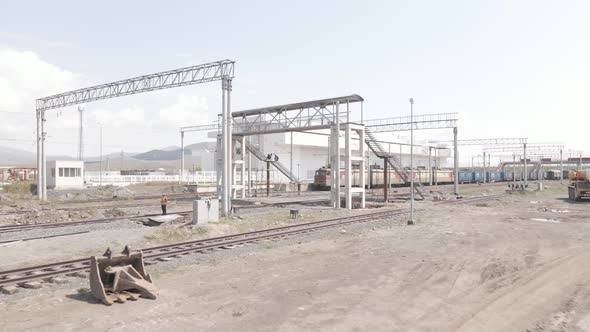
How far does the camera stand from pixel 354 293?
975 cm

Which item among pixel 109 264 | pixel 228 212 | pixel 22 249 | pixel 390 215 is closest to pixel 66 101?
pixel 228 212

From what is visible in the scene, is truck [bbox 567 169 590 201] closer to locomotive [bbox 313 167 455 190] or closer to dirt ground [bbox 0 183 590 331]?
locomotive [bbox 313 167 455 190]

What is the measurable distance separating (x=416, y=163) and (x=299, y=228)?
307 ft

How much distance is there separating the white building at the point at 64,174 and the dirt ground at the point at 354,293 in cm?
4243

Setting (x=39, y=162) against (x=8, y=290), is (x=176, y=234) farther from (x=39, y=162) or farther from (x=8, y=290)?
(x=39, y=162)

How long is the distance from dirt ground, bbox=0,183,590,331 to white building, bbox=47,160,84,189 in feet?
139

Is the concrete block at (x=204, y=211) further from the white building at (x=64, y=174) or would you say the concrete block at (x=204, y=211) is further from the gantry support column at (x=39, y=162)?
the white building at (x=64, y=174)

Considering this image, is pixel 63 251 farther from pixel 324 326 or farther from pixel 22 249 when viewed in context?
pixel 324 326

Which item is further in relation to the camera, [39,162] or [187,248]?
[39,162]

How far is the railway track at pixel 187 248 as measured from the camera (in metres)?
11.0

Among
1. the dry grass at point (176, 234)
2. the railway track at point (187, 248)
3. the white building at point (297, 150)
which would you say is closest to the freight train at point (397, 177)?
the white building at point (297, 150)

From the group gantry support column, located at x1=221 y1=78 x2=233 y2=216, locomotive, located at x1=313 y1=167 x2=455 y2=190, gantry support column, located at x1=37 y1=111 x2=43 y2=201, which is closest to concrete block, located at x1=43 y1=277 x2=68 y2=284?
gantry support column, located at x1=221 y1=78 x2=233 y2=216

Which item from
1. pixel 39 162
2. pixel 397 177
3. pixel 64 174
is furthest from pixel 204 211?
pixel 397 177

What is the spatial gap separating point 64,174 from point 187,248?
4249 cm
